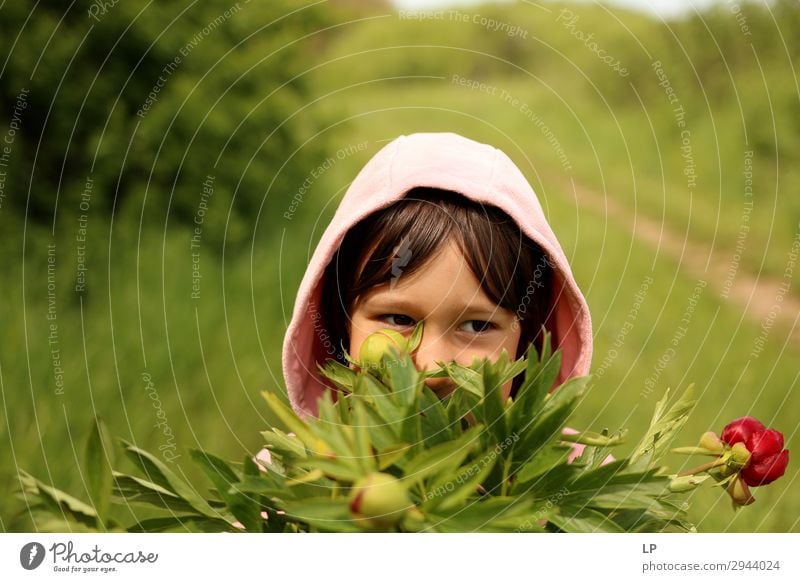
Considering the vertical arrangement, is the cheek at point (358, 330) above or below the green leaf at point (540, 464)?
above

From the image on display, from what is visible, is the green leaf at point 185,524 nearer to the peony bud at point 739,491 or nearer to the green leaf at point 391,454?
the green leaf at point 391,454

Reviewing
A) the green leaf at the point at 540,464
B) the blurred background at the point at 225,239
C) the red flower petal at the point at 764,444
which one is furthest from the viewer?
the blurred background at the point at 225,239

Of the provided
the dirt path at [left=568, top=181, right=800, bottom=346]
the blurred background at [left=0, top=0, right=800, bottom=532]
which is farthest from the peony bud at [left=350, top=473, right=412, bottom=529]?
the dirt path at [left=568, top=181, right=800, bottom=346]

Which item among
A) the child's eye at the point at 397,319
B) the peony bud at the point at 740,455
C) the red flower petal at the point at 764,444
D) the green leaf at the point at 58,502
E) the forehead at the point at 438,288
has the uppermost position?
the forehead at the point at 438,288

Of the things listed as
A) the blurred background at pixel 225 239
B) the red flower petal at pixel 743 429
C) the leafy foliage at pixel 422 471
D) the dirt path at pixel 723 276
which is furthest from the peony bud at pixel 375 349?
the dirt path at pixel 723 276

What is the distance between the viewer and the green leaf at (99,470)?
0.48m

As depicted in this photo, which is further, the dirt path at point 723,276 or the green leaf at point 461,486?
the dirt path at point 723,276

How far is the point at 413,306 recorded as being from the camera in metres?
0.81

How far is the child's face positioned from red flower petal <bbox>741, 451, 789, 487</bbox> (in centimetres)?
22

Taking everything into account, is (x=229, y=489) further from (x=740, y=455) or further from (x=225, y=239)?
(x=225, y=239)

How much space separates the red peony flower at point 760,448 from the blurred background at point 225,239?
1.85ft

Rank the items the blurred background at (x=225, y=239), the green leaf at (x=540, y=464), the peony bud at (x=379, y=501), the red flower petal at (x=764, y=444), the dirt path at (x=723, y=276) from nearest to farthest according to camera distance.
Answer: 1. the peony bud at (x=379, y=501)
2. the green leaf at (x=540, y=464)
3. the red flower petal at (x=764, y=444)
4. the blurred background at (x=225, y=239)
5. the dirt path at (x=723, y=276)

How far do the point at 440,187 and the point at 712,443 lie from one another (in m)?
0.36
